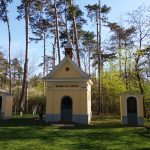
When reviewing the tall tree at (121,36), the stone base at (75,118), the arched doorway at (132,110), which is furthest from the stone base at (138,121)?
the tall tree at (121,36)

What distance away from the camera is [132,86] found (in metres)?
37.0

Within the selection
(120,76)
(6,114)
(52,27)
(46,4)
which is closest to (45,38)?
(52,27)

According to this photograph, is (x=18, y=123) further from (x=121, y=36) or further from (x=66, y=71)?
(x=121, y=36)

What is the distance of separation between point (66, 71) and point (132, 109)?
6826 millimetres

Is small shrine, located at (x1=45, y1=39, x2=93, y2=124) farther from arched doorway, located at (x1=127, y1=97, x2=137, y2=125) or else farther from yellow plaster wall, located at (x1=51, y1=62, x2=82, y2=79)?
arched doorway, located at (x1=127, y1=97, x2=137, y2=125)

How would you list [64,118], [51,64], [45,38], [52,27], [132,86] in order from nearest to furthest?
[64,118], [132,86], [52,27], [45,38], [51,64]

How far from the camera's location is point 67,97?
24.3 meters

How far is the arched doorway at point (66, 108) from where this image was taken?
23953 millimetres

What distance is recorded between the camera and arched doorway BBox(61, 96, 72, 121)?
24.0m

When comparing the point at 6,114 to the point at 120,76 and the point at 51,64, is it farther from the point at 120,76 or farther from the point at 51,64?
the point at 51,64

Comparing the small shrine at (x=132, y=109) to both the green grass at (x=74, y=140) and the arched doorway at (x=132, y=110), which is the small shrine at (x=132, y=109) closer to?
the arched doorway at (x=132, y=110)

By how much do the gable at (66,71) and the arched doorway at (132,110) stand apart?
15.8 feet

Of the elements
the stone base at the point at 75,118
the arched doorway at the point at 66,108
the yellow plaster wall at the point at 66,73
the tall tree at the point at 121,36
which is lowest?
the stone base at the point at 75,118

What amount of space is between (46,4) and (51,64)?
17.3 m
